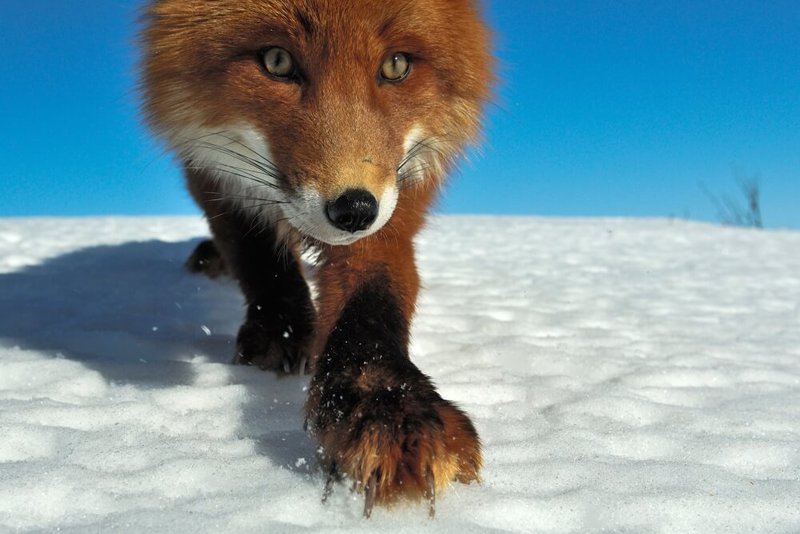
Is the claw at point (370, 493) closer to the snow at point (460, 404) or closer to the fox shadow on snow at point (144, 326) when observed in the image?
the snow at point (460, 404)

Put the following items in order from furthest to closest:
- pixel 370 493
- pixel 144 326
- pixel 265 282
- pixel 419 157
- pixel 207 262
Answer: pixel 207 262 < pixel 144 326 < pixel 265 282 < pixel 419 157 < pixel 370 493

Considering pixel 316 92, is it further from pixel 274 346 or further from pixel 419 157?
pixel 274 346

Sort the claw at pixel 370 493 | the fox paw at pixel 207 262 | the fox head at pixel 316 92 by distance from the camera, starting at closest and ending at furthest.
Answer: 1. the claw at pixel 370 493
2. the fox head at pixel 316 92
3. the fox paw at pixel 207 262

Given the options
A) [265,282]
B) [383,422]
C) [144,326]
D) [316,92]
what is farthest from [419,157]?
[144,326]

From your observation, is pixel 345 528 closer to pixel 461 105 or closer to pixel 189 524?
pixel 189 524

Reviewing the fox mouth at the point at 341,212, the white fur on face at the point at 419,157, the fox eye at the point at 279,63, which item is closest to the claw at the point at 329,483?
the fox mouth at the point at 341,212

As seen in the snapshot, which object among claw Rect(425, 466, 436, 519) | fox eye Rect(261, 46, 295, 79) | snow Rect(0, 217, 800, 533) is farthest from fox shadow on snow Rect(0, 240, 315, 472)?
fox eye Rect(261, 46, 295, 79)
